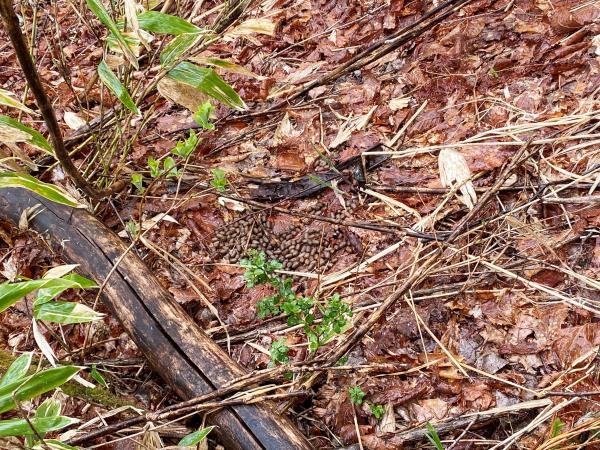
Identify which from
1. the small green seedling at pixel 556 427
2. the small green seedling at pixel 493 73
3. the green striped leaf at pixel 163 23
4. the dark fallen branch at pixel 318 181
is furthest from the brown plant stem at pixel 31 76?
the small green seedling at pixel 493 73

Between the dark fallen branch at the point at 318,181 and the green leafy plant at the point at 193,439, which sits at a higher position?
the dark fallen branch at the point at 318,181

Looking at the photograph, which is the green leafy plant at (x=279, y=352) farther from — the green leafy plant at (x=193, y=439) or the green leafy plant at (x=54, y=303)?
the green leafy plant at (x=54, y=303)

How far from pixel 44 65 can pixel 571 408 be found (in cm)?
336

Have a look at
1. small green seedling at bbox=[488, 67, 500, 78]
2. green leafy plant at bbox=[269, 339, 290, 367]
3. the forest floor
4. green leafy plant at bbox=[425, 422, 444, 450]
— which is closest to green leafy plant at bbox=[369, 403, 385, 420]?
the forest floor

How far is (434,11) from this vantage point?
2.42 m

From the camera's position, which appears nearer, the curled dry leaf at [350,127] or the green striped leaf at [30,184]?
the green striped leaf at [30,184]

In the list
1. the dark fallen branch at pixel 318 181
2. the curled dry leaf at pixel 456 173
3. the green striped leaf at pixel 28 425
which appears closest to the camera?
the green striped leaf at pixel 28 425

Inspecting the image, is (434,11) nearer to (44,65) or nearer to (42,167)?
(42,167)

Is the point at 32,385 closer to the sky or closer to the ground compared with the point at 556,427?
closer to the sky

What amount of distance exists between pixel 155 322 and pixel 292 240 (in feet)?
2.16

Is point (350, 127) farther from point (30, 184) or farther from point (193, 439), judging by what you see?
point (193, 439)

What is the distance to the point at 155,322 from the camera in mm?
1767

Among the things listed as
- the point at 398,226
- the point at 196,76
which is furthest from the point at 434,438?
the point at 196,76

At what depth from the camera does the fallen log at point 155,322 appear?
152cm
